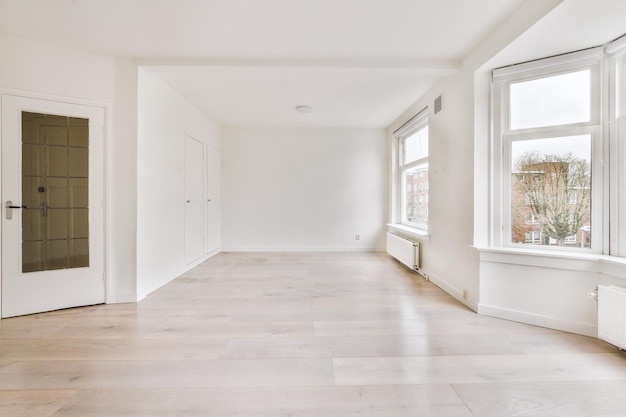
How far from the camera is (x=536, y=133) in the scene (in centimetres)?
265

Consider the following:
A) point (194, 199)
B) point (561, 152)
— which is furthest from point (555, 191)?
point (194, 199)

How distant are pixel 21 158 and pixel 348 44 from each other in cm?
336

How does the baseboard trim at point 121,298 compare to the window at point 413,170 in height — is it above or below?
below

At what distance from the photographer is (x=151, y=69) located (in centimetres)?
319

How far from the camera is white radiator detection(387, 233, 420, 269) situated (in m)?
4.19

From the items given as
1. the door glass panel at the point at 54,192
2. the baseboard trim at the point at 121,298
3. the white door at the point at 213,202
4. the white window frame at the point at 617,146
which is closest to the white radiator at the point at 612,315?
the white window frame at the point at 617,146

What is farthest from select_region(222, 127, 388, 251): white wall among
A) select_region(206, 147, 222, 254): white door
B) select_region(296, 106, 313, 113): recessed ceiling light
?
select_region(296, 106, 313, 113): recessed ceiling light

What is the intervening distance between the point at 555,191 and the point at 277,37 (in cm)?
292

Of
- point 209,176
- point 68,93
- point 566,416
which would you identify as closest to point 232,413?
point 566,416

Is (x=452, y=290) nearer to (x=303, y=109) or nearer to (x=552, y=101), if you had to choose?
(x=552, y=101)

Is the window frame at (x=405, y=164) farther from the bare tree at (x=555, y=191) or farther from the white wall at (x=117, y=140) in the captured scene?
the white wall at (x=117, y=140)

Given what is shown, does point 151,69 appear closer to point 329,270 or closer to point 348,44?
point 348,44

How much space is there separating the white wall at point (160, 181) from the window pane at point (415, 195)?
370 centimetres

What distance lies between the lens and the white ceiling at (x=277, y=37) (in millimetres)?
2309
